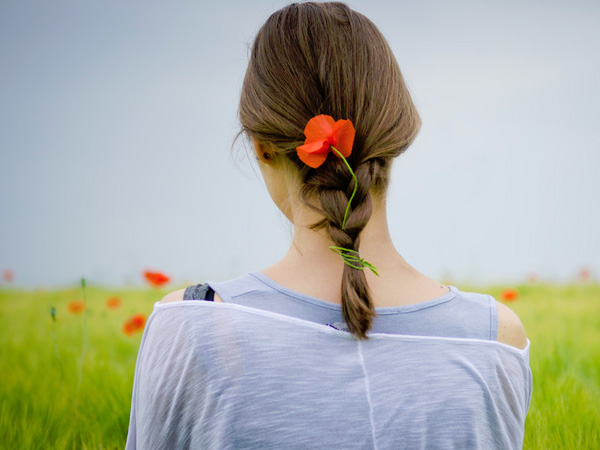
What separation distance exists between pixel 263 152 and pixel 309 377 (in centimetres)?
60

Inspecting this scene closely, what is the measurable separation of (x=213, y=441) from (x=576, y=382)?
1832 millimetres

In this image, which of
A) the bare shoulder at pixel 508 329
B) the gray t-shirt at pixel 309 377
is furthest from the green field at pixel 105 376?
the gray t-shirt at pixel 309 377

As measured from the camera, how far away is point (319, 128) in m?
1.13

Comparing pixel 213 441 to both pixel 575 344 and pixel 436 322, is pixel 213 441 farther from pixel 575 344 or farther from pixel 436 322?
pixel 575 344

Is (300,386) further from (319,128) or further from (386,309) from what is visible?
(319,128)

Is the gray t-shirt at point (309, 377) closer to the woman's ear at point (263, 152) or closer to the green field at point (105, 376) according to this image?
the woman's ear at point (263, 152)

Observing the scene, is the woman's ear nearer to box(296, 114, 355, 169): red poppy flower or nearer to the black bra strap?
box(296, 114, 355, 169): red poppy flower

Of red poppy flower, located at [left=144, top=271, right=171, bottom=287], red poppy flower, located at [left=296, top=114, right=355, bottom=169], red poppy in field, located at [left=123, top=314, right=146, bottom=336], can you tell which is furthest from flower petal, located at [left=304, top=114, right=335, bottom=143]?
red poppy in field, located at [left=123, top=314, right=146, bottom=336]

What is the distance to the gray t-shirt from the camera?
107 centimetres

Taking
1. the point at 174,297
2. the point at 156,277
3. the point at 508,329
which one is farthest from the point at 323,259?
the point at 156,277

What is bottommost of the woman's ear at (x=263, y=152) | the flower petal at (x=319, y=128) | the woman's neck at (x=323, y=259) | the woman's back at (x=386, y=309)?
the woman's back at (x=386, y=309)

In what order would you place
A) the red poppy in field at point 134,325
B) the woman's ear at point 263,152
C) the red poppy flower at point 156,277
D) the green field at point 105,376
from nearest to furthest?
the woman's ear at point 263,152
the green field at point 105,376
the red poppy flower at point 156,277
the red poppy in field at point 134,325

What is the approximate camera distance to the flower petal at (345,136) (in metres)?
1.14

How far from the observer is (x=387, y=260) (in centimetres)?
120
